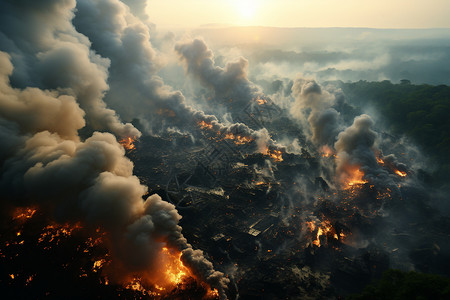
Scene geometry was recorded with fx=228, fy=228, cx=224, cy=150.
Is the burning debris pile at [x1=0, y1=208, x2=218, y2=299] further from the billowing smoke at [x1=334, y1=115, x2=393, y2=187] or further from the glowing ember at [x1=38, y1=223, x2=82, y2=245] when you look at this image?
the billowing smoke at [x1=334, y1=115, x2=393, y2=187]

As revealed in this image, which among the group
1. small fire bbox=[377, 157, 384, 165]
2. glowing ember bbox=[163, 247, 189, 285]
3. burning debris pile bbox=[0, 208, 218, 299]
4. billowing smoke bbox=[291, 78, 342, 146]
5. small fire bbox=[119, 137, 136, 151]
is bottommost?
small fire bbox=[119, 137, 136, 151]

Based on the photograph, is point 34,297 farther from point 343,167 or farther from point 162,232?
point 343,167

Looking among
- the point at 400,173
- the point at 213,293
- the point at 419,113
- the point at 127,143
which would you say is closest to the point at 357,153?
the point at 400,173

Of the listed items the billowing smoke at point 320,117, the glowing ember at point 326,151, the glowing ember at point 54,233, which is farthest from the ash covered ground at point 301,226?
the glowing ember at point 54,233

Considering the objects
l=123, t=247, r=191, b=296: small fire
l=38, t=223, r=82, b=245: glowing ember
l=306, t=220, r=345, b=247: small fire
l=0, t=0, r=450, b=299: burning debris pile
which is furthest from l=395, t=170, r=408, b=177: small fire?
l=38, t=223, r=82, b=245: glowing ember

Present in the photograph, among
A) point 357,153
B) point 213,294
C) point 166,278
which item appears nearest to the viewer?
point 213,294

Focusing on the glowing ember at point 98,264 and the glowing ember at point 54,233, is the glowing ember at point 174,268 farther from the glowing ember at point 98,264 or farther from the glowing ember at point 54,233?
the glowing ember at point 54,233

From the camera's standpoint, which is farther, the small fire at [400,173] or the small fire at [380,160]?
the small fire at [380,160]

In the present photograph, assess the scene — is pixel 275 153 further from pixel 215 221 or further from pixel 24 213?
pixel 24 213

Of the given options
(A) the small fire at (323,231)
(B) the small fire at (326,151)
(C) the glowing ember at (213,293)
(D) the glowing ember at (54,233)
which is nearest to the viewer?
(C) the glowing ember at (213,293)
